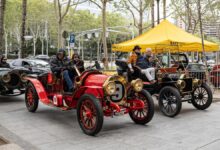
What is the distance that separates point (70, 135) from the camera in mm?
7230

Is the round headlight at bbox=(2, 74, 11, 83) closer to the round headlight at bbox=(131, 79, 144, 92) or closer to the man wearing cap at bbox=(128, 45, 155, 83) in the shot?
the man wearing cap at bbox=(128, 45, 155, 83)

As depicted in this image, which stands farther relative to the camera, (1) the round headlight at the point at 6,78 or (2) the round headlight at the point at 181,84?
(1) the round headlight at the point at 6,78

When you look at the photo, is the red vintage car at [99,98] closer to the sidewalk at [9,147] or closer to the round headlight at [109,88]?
the round headlight at [109,88]

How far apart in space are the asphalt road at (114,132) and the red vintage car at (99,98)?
30cm

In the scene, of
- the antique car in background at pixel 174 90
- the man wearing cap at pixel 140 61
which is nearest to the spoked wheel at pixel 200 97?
the antique car in background at pixel 174 90

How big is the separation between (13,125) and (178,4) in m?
26.2

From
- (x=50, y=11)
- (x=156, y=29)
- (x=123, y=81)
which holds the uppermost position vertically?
(x=50, y=11)

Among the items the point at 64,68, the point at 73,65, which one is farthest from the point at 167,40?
the point at 64,68

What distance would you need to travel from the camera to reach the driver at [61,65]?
28.3 feet

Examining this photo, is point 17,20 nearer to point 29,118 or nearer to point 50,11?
point 50,11

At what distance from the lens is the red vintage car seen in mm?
7137

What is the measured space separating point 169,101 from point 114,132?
259cm

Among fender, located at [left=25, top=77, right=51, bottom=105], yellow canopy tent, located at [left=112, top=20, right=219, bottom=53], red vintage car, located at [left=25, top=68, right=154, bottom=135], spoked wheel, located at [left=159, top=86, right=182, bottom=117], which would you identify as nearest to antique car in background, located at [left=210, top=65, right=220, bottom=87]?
yellow canopy tent, located at [left=112, top=20, right=219, bottom=53]

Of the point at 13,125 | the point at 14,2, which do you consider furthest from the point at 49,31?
the point at 13,125
